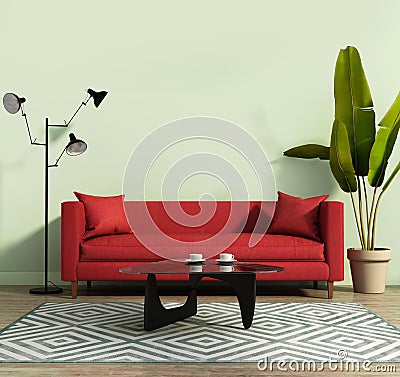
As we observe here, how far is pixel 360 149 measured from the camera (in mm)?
5215

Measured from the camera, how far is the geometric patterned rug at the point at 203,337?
119 inches

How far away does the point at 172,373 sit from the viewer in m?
2.74

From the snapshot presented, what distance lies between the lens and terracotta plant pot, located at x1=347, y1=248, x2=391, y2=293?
5125mm

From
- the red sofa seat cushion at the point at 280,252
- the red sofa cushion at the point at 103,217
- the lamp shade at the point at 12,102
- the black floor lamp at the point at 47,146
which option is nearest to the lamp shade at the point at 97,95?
the black floor lamp at the point at 47,146

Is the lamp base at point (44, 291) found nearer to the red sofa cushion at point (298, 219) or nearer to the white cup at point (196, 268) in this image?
the red sofa cushion at point (298, 219)

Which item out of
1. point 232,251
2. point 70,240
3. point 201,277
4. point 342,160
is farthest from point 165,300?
point 342,160

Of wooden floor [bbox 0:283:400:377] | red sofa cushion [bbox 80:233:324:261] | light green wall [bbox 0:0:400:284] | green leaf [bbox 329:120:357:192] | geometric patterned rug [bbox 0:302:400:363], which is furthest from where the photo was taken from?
light green wall [bbox 0:0:400:284]

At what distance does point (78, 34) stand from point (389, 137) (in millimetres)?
2862

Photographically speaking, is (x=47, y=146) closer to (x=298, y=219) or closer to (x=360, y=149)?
(x=298, y=219)

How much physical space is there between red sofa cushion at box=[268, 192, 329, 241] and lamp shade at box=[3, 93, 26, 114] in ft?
7.52

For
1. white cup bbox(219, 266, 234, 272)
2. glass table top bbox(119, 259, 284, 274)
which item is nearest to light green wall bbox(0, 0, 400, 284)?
glass table top bbox(119, 259, 284, 274)

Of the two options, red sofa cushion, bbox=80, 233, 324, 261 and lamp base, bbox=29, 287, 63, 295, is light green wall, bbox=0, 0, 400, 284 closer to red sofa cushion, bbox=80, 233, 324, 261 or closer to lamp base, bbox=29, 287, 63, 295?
lamp base, bbox=29, 287, 63, 295

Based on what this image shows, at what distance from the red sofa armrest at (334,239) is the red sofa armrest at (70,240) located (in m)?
1.88

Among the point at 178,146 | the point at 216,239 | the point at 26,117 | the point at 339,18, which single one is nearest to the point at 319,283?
the point at 216,239
